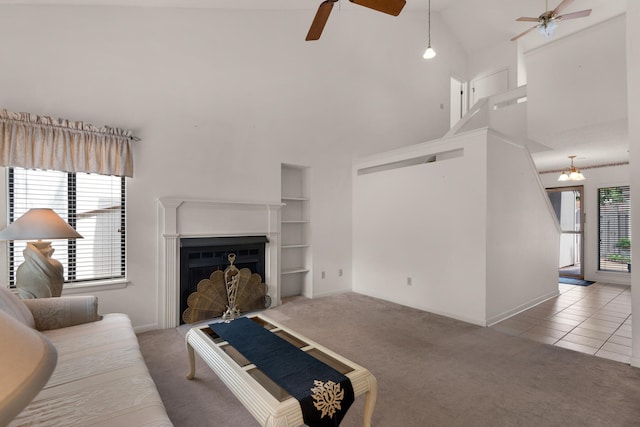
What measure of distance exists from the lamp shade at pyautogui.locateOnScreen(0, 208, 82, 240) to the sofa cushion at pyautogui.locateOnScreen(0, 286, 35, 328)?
553mm

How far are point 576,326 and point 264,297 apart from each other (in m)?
3.98

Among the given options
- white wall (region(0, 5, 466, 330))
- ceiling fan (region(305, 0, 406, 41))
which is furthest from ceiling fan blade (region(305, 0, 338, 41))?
white wall (region(0, 5, 466, 330))

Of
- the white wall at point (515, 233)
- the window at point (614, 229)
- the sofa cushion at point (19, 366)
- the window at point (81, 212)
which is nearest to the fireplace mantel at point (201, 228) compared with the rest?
the window at point (81, 212)

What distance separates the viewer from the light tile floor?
130 inches

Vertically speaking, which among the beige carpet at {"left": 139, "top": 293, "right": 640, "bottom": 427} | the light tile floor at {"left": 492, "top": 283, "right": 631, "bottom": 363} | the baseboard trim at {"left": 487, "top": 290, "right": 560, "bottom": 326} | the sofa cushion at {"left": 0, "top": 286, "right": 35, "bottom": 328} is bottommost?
the light tile floor at {"left": 492, "top": 283, "right": 631, "bottom": 363}

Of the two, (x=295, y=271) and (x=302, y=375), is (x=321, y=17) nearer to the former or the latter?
(x=302, y=375)

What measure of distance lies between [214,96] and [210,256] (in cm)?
209

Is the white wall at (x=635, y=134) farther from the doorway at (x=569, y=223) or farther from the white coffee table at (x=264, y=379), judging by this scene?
the doorway at (x=569, y=223)

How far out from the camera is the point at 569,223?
8.00 meters

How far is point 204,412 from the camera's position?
2.18 metres

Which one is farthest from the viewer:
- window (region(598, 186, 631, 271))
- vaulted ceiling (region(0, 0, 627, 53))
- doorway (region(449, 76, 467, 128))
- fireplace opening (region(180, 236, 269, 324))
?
doorway (region(449, 76, 467, 128))

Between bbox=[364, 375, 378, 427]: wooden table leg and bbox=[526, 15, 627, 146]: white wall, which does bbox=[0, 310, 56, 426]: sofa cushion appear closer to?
bbox=[364, 375, 378, 427]: wooden table leg

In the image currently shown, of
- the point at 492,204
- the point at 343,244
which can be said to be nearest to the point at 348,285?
the point at 343,244

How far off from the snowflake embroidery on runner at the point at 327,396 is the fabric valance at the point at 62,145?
10.1 ft
